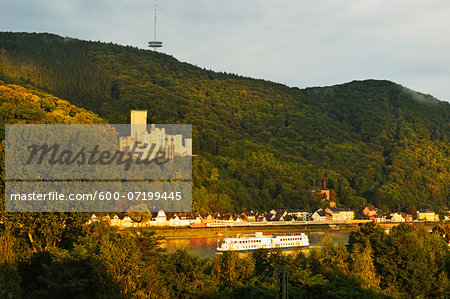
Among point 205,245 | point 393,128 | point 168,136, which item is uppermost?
point 393,128


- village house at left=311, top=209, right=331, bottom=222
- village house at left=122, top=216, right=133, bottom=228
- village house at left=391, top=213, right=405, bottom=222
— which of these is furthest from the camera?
village house at left=391, top=213, right=405, bottom=222

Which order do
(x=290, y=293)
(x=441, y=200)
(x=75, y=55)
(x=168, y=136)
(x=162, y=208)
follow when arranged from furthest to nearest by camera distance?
(x=75, y=55), (x=441, y=200), (x=168, y=136), (x=162, y=208), (x=290, y=293)

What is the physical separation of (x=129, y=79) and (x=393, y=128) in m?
76.5

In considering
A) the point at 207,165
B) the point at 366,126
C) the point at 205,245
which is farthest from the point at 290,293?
the point at 366,126

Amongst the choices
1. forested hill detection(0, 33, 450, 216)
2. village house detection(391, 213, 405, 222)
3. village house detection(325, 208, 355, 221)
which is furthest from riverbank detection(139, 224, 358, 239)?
village house detection(391, 213, 405, 222)

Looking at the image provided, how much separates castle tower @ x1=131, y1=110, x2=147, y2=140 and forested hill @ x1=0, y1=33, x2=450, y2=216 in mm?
3322

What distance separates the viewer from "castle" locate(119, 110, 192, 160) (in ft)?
245

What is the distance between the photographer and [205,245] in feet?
159

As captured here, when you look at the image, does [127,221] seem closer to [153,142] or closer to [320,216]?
[153,142]

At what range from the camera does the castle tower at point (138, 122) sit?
279 feet

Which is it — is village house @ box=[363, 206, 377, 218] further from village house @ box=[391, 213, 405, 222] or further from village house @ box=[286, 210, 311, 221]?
village house @ box=[286, 210, 311, 221]

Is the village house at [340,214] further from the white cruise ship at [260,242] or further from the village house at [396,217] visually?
the white cruise ship at [260,242]

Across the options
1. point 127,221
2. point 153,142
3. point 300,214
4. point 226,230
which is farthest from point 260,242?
point 153,142

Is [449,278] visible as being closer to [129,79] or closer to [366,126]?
[129,79]
